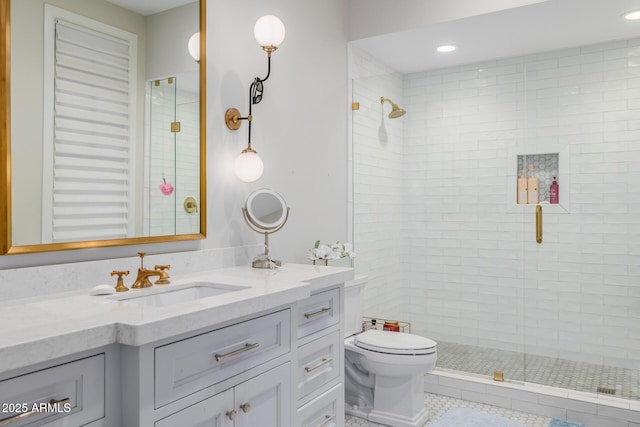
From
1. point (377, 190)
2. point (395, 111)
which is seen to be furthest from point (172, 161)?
point (395, 111)

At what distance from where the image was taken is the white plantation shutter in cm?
160

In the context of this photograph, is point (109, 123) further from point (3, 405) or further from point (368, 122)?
point (368, 122)

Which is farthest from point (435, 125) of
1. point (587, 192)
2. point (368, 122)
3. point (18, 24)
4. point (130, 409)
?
point (130, 409)

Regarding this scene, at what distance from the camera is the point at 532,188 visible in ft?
10.9

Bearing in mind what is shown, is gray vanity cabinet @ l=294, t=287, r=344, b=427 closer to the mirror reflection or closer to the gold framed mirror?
the mirror reflection

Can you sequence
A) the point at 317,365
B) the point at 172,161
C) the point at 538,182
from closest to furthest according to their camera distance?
the point at 317,365
the point at 172,161
the point at 538,182

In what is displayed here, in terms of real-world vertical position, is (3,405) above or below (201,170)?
below

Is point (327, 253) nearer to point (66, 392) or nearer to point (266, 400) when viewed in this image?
point (266, 400)

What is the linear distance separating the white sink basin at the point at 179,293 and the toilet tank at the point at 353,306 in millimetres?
1183

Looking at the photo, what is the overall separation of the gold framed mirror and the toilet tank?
110cm

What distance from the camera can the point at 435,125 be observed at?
372 centimetres

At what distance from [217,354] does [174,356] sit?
161 mm

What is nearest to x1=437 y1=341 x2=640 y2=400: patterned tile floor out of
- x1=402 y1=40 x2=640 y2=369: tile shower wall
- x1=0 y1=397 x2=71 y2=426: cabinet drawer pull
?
x1=402 y1=40 x2=640 y2=369: tile shower wall

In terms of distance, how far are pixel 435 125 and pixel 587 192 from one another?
1.18m
